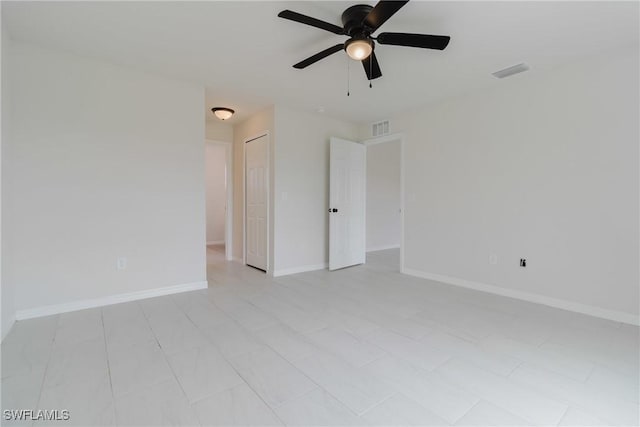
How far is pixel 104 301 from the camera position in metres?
3.01

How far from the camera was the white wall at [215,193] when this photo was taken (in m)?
7.45

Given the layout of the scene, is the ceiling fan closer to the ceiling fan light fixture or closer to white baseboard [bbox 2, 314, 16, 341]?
the ceiling fan light fixture

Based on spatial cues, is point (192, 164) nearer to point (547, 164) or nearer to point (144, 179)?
point (144, 179)

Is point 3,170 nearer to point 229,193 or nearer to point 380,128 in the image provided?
point 229,193

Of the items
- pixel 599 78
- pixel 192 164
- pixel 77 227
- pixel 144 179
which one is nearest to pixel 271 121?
pixel 192 164

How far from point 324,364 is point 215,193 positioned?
253 inches

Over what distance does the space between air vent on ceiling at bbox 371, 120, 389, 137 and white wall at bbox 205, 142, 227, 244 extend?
4.06 meters

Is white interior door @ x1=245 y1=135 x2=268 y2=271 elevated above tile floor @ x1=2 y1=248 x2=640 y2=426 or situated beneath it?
elevated above

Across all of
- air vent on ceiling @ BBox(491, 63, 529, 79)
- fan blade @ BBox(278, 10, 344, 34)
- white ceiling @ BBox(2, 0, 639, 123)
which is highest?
white ceiling @ BBox(2, 0, 639, 123)

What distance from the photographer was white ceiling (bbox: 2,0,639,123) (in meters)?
2.15

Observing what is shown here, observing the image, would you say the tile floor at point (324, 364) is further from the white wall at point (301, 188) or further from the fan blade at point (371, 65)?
the fan blade at point (371, 65)

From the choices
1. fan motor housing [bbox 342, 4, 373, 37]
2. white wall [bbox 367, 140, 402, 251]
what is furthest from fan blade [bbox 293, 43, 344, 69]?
white wall [bbox 367, 140, 402, 251]

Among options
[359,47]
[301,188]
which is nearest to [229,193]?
[301,188]

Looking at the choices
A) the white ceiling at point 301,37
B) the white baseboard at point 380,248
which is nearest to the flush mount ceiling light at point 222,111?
the white ceiling at point 301,37
